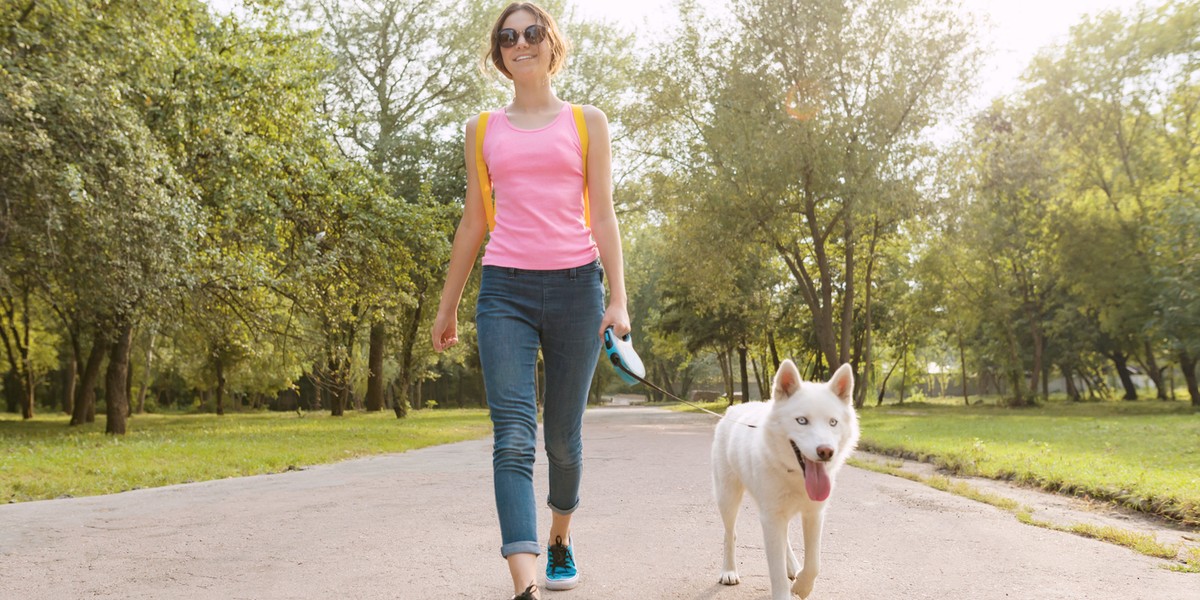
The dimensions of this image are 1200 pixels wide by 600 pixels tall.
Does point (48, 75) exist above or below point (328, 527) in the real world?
above

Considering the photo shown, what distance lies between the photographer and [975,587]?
173 inches

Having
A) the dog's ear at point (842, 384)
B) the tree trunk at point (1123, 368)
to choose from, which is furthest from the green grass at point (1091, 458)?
the tree trunk at point (1123, 368)

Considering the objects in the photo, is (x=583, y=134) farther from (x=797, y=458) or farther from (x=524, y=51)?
(x=797, y=458)

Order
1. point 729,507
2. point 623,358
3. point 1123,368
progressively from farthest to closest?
1. point 1123,368
2. point 729,507
3. point 623,358

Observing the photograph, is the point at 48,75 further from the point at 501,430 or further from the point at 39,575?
the point at 501,430

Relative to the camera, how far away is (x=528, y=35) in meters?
3.81

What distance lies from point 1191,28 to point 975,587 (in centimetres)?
2897

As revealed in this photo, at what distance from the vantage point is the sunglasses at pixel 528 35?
381cm

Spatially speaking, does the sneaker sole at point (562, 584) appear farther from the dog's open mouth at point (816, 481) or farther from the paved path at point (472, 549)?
the dog's open mouth at point (816, 481)

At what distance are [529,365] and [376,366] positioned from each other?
34.1m

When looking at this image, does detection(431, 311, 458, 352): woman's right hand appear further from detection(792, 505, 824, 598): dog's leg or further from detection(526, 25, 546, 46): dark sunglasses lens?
detection(792, 505, 824, 598): dog's leg

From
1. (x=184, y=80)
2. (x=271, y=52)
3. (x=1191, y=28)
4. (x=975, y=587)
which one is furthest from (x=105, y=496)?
(x=1191, y=28)

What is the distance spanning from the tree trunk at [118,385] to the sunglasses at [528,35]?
18906 mm

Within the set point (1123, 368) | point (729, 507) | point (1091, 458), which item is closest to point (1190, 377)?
point (1123, 368)
